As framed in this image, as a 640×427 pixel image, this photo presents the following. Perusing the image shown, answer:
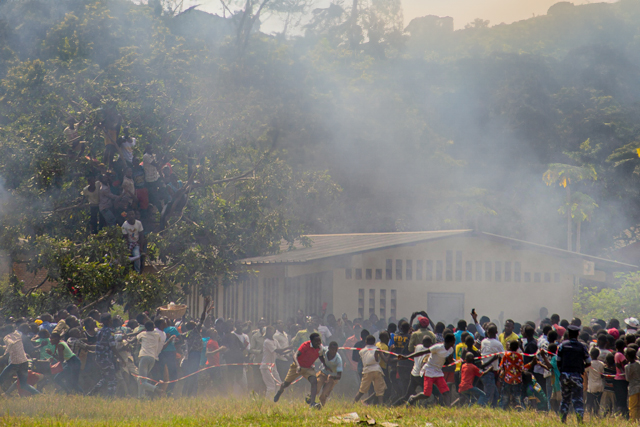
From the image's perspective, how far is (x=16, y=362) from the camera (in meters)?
10.9

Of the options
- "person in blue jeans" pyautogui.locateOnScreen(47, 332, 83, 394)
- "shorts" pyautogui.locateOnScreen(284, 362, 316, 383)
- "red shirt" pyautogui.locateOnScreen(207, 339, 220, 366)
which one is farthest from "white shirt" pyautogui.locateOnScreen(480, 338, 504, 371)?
"person in blue jeans" pyautogui.locateOnScreen(47, 332, 83, 394)

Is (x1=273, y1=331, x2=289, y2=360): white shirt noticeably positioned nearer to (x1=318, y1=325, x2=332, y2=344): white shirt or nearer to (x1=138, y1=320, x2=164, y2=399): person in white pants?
(x1=318, y1=325, x2=332, y2=344): white shirt

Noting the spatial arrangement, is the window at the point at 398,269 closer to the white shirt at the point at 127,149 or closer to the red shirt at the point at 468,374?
the white shirt at the point at 127,149

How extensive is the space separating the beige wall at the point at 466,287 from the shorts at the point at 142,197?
19.8 ft

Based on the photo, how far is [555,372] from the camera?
10.1 meters

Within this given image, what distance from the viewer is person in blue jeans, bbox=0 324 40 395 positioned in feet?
35.5

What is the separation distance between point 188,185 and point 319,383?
26.2 feet

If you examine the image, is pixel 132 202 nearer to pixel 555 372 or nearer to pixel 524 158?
pixel 555 372

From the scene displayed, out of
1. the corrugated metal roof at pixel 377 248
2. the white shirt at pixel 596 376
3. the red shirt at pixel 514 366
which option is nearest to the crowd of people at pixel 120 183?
the corrugated metal roof at pixel 377 248

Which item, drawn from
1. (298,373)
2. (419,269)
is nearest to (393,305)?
(419,269)

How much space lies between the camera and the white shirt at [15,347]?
1079 centimetres

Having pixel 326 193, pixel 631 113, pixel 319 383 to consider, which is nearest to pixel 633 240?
pixel 631 113

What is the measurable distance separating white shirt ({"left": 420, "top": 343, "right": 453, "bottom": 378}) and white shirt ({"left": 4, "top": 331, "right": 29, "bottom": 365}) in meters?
6.85

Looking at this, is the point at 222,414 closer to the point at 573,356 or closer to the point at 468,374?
the point at 468,374
